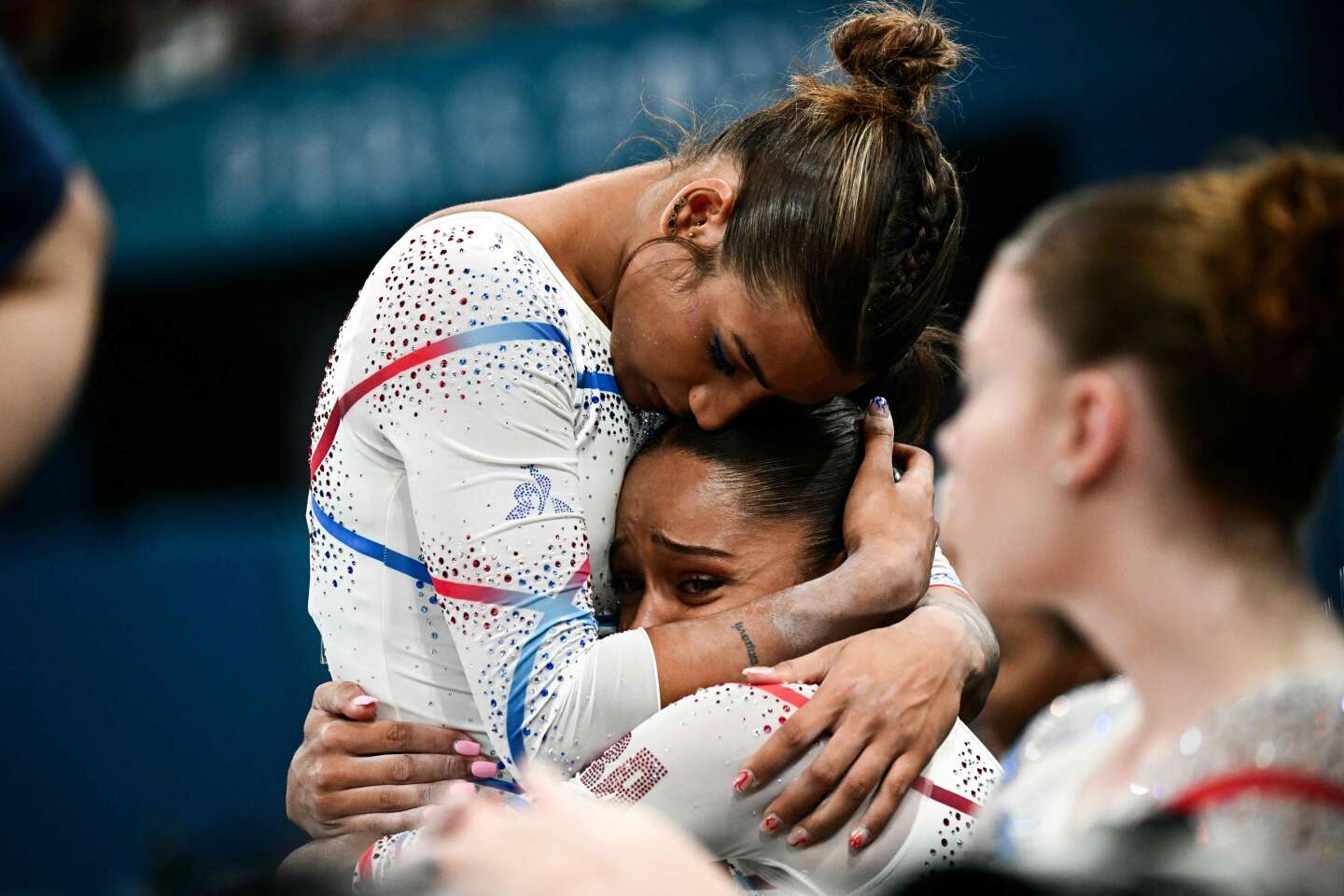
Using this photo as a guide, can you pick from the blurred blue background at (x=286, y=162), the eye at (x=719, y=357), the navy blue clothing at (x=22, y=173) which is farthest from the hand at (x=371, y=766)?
the blurred blue background at (x=286, y=162)

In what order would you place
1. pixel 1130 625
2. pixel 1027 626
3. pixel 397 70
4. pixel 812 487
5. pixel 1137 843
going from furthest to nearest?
pixel 397 70 → pixel 1027 626 → pixel 812 487 → pixel 1130 625 → pixel 1137 843

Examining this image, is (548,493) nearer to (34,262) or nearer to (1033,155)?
(34,262)

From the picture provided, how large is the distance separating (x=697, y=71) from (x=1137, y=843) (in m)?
4.49

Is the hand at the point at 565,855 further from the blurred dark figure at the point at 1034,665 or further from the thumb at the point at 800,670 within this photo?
the blurred dark figure at the point at 1034,665

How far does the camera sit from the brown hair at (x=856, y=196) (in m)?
1.81

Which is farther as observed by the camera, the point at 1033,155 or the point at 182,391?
the point at 182,391

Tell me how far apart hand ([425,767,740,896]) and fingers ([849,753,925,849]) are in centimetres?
73

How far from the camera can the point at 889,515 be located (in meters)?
1.89

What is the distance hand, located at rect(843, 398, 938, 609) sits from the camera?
1.82 m

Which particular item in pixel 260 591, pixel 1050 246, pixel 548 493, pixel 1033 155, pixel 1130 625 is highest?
pixel 1050 246

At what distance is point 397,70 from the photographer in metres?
5.94

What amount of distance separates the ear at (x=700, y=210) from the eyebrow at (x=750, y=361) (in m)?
0.15

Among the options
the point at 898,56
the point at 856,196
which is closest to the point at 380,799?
the point at 856,196

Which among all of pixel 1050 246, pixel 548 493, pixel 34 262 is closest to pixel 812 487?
pixel 548 493
